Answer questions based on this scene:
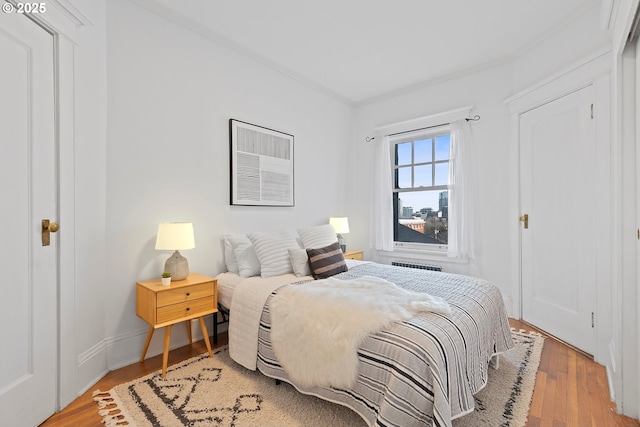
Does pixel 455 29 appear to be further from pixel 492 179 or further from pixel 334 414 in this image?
pixel 334 414

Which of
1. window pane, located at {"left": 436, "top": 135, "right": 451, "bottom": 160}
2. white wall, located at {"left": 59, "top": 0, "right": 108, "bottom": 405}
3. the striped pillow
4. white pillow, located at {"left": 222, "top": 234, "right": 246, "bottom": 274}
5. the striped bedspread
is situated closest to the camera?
the striped bedspread

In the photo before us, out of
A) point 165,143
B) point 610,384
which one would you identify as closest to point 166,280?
point 165,143

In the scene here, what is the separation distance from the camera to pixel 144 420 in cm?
171

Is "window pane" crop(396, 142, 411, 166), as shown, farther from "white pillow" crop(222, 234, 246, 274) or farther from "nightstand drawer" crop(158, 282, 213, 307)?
"nightstand drawer" crop(158, 282, 213, 307)

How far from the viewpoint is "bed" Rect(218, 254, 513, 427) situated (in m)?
1.38

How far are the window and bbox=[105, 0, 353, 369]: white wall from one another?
1877 mm

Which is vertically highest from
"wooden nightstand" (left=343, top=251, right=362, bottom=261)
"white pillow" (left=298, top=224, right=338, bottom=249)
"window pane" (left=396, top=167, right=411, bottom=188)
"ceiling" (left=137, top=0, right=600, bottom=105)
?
"ceiling" (left=137, top=0, right=600, bottom=105)

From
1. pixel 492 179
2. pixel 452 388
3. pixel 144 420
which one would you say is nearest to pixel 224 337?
pixel 144 420

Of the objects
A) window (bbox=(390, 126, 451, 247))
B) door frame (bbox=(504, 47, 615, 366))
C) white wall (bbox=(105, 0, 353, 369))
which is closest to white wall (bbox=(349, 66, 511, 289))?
window (bbox=(390, 126, 451, 247))

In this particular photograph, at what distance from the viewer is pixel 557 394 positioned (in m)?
1.98

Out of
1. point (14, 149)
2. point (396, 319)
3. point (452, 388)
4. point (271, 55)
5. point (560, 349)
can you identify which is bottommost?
point (560, 349)

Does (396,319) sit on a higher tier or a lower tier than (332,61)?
lower

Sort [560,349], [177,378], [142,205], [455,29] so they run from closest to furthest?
[177,378] → [142,205] → [560,349] → [455,29]

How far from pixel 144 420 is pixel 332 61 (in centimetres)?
358
